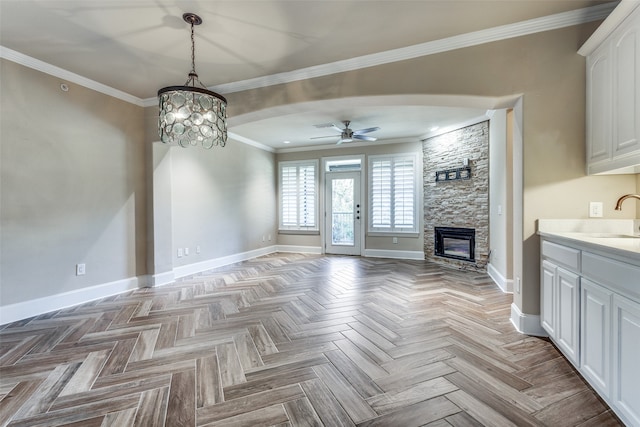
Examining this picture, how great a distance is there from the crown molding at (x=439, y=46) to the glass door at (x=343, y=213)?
3760 millimetres

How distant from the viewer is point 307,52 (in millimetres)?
2891

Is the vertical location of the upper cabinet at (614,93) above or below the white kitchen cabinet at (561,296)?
above

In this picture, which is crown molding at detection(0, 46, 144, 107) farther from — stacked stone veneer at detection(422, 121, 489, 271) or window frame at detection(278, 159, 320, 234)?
stacked stone veneer at detection(422, 121, 489, 271)

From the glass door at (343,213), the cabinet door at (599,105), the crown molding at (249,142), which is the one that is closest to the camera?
the cabinet door at (599,105)

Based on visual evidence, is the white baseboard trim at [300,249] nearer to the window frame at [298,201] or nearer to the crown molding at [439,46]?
the window frame at [298,201]

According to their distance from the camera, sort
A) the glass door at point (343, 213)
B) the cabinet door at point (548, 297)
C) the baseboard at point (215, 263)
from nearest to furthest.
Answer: the cabinet door at point (548, 297), the baseboard at point (215, 263), the glass door at point (343, 213)

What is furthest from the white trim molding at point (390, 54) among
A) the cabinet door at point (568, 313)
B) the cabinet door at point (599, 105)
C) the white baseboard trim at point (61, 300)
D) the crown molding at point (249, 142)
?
the white baseboard trim at point (61, 300)

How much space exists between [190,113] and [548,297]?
325cm

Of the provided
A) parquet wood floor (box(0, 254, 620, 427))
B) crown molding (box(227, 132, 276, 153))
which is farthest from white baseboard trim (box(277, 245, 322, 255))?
parquet wood floor (box(0, 254, 620, 427))

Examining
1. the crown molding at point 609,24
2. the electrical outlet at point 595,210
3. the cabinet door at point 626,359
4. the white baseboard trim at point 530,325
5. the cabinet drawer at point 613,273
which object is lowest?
the white baseboard trim at point 530,325

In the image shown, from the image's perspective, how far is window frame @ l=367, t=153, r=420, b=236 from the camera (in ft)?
20.5

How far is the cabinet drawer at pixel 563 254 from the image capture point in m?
1.91

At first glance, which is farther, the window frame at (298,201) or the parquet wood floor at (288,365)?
the window frame at (298,201)

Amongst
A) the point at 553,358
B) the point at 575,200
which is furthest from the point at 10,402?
the point at 575,200
